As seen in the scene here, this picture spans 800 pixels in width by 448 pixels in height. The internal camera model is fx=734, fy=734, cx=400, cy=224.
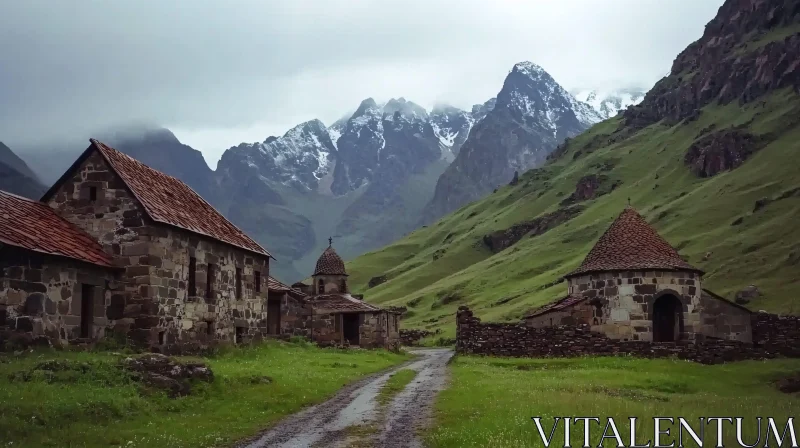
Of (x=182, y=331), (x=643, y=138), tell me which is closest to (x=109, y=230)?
(x=182, y=331)

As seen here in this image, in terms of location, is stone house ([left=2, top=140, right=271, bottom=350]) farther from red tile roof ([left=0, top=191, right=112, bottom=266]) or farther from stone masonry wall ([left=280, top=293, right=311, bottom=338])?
stone masonry wall ([left=280, top=293, right=311, bottom=338])

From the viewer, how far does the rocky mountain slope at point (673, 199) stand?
227ft

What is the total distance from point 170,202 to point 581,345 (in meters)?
19.5

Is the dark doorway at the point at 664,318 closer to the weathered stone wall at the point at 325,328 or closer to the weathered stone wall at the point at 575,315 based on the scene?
the weathered stone wall at the point at 575,315

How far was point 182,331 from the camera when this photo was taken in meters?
28.4

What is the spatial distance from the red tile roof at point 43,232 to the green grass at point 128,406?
3358 mm

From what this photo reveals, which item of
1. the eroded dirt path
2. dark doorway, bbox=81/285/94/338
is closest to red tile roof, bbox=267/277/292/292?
dark doorway, bbox=81/285/94/338

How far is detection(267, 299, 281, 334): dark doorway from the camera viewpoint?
4844cm

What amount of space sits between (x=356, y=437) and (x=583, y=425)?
185 inches

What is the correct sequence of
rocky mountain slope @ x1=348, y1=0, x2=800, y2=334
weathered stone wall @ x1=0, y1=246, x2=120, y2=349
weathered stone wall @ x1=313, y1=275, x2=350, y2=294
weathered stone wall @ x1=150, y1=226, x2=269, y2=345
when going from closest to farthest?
weathered stone wall @ x1=0, y1=246, x2=120, y2=349 < weathered stone wall @ x1=150, y1=226, x2=269, y2=345 < weathered stone wall @ x1=313, y1=275, x2=350, y2=294 < rocky mountain slope @ x1=348, y1=0, x2=800, y2=334

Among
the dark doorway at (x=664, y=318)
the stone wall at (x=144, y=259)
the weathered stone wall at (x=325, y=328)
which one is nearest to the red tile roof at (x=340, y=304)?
the weathered stone wall at (x=325, y=328)

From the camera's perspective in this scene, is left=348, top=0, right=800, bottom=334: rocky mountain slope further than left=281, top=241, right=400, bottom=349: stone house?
Yes

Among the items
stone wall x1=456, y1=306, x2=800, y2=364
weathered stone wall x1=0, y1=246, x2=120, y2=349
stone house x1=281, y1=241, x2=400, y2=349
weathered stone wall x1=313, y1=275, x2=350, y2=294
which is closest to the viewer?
weathered stone wall x1=0, y1=246, x2=120, y2=349

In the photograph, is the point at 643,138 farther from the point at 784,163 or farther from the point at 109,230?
the point at 109,230
